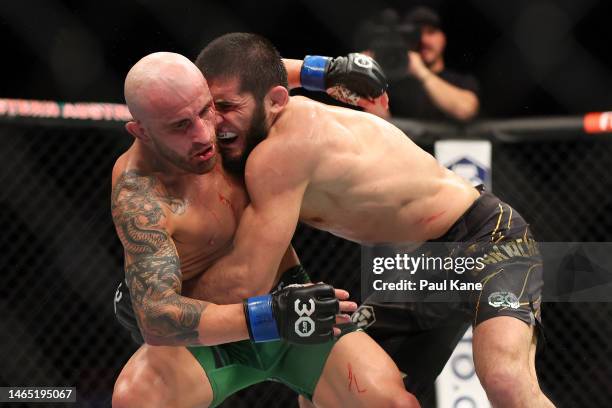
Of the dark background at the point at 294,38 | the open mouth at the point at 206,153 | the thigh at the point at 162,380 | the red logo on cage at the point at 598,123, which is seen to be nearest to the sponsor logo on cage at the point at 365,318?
the thigh at the point at 162,380

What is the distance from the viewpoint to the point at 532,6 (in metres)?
3.16

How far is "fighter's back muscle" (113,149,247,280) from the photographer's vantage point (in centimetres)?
183

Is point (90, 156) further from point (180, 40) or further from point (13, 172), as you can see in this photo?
point (180, 40)

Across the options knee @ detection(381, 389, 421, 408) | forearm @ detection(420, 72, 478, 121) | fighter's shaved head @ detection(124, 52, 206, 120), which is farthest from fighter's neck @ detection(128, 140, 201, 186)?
forearm @ detection(420, 72, 478, 121)

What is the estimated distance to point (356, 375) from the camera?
6.43 feet

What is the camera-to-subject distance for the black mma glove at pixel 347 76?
2.18 m

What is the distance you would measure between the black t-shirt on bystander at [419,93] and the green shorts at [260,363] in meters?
0.93

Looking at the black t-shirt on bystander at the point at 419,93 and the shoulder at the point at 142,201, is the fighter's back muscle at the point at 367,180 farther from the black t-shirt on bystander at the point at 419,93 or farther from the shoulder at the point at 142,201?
the black t-shirt on bystander at the point at 419,93

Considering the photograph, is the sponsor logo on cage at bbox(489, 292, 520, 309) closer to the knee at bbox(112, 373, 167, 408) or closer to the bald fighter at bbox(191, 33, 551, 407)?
the bald fighter at bbox(191, 33, 551, 407)

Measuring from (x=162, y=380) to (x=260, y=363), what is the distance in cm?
24

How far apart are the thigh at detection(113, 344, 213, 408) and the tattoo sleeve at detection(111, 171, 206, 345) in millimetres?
203

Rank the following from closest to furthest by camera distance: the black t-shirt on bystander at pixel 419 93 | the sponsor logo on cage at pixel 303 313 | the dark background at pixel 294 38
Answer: the sponsor logo on cage at pixel 303 313 → the black t-shirt on bystander at pixel 419 93 → the dark background at pixel 294 38

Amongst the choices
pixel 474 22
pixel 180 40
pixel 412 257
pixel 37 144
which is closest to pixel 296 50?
pixel 180 40

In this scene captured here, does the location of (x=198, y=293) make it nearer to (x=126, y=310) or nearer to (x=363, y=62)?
(x=126, y=310)
